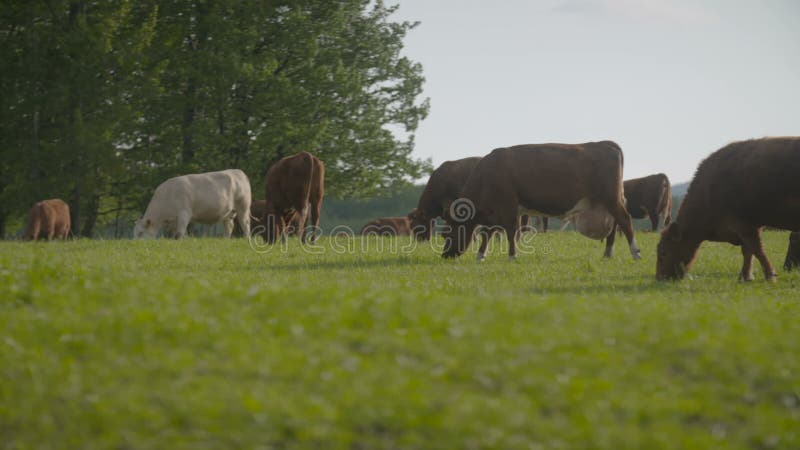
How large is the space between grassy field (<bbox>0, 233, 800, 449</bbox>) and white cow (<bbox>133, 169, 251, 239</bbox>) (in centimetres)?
1659

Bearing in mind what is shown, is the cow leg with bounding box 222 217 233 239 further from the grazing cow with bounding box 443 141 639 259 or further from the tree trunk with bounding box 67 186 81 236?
the grazing cow with bounding box 443 141 639 259

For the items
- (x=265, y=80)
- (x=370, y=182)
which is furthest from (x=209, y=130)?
(x=370, y=182)

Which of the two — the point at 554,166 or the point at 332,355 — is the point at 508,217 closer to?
the point at 554,166

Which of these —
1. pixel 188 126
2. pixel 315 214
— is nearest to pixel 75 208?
pixel 188 126

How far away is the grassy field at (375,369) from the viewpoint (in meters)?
5.48

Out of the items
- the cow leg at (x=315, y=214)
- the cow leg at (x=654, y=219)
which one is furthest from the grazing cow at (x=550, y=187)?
the cow leg at (x=654, y=219)

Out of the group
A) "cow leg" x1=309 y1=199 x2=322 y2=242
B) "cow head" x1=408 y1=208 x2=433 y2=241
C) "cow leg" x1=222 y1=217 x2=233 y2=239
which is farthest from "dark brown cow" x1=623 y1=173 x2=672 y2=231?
"cow leg" x1=309 y1=199 x2=322 y2=242

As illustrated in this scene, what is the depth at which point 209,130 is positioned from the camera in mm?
33062

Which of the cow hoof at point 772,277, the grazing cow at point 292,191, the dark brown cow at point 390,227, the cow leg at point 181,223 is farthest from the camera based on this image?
the dark brown cow at point 390,227

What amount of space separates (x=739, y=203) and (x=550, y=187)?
14.0ft

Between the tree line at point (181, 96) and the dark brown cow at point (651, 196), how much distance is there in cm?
1198

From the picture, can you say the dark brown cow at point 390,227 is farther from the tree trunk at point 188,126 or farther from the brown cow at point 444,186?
the brown cow at point 444,186

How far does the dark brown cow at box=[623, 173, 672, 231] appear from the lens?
38625mm

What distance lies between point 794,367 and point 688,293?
493 centimetres
